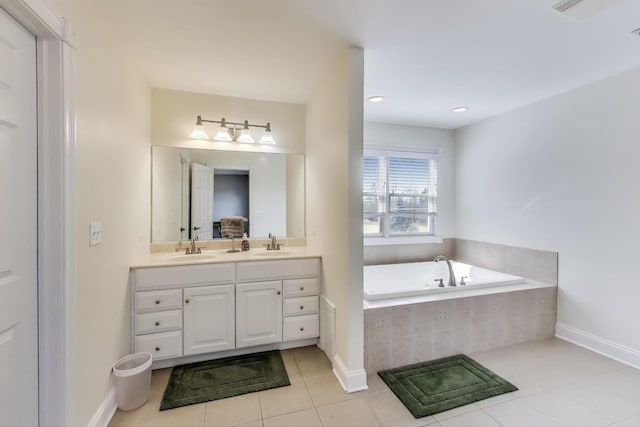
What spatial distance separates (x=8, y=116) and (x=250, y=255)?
5.87 ft

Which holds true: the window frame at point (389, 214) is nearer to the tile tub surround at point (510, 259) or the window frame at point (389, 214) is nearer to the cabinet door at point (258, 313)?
the tile tub surround at point (510, 259)

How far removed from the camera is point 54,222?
123 cm

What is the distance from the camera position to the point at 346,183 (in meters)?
2.02

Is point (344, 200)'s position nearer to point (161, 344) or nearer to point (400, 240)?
point (161, 344)

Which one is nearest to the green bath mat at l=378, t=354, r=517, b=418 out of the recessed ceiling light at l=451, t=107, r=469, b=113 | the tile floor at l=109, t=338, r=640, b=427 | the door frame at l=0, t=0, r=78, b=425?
the tile floor at l=109, t=338, r=640, b=427

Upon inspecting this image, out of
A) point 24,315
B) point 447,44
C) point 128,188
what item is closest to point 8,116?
point 24,315

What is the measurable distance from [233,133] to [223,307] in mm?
1659

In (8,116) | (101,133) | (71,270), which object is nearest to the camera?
(8,116)

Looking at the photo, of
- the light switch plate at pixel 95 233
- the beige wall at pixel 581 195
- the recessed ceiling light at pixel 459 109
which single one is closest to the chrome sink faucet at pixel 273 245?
the light switch plate at pixel 95 233

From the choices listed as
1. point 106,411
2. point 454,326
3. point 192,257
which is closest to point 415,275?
point 454,326

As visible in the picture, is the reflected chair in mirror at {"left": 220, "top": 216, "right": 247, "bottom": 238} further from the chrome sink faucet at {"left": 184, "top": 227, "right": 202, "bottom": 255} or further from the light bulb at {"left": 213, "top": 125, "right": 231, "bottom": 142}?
the light bulb at {"left": 213, "top": 125, "right": 231, "bottom": 142}

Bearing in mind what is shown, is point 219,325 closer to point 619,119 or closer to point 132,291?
point 132,291

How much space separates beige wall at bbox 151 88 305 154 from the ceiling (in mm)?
112

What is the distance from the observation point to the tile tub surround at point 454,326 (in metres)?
2.19
